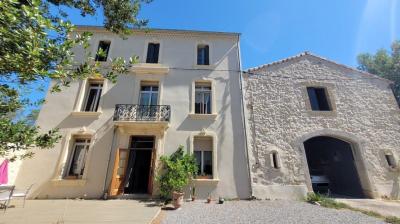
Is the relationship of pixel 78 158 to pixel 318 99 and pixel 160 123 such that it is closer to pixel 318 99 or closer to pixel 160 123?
pixel 160 123

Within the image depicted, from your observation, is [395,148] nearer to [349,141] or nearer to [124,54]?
[349,141]

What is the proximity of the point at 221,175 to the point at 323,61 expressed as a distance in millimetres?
8962

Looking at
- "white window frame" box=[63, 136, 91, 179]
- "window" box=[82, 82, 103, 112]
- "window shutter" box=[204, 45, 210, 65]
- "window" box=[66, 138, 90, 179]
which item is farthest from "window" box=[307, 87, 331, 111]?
"window" box=[66, 138, 90, 179]

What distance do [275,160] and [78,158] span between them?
8.71m

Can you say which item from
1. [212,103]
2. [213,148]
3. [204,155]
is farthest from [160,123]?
[212,103]

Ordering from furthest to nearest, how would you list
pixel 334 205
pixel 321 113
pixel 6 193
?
pixel 321 113 → pixel 334 205 → pixel 6 193

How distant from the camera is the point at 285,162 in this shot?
28.0ft

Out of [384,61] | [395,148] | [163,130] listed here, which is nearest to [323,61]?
[395,148]

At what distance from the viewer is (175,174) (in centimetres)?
704

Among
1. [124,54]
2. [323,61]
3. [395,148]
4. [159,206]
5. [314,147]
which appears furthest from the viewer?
[314,147]

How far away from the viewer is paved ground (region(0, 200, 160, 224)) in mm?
4754

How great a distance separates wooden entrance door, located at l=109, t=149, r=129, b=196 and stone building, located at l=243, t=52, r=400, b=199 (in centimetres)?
543

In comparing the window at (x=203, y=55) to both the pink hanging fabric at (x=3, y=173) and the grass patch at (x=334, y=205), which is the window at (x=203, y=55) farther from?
the pink hanging fabric at (x=3, y=173)

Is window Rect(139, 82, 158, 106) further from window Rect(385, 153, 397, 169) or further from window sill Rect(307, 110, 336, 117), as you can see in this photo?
window Rect(385, 153, 397, 169)
